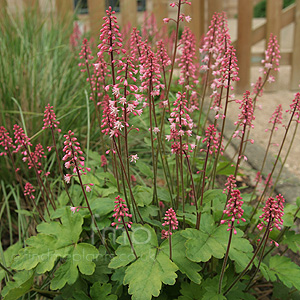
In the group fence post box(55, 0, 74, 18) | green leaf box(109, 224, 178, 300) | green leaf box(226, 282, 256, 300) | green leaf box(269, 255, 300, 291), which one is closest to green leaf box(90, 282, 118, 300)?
green leaf box(109, 224, 178, 300)

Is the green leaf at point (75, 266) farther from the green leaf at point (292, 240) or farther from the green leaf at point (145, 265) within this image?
the green leaf at point (292, 240)

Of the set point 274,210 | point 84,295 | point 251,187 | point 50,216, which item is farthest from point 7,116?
point 274,210

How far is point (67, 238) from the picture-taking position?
5.67ft

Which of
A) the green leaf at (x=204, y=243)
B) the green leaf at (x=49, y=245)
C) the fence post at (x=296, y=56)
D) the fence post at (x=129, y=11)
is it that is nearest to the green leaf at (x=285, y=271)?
the green leaf at (x=204, y=243)

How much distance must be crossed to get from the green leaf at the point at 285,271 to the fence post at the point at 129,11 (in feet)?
14.5

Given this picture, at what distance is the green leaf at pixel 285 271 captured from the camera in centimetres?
173

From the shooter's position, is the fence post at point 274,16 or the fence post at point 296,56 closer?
the fence post at point 274,16

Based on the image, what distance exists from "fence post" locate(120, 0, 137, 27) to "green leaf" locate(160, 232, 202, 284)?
4.46 m

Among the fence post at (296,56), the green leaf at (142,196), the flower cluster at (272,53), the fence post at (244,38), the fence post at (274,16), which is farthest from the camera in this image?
the fence post at (296,56)

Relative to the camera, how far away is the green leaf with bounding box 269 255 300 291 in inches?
68.1

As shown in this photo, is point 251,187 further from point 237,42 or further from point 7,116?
point 237,42

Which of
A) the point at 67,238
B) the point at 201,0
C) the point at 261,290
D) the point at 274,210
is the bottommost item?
the point at 261,290

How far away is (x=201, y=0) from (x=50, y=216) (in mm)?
4296

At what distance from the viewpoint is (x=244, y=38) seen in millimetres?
5074
